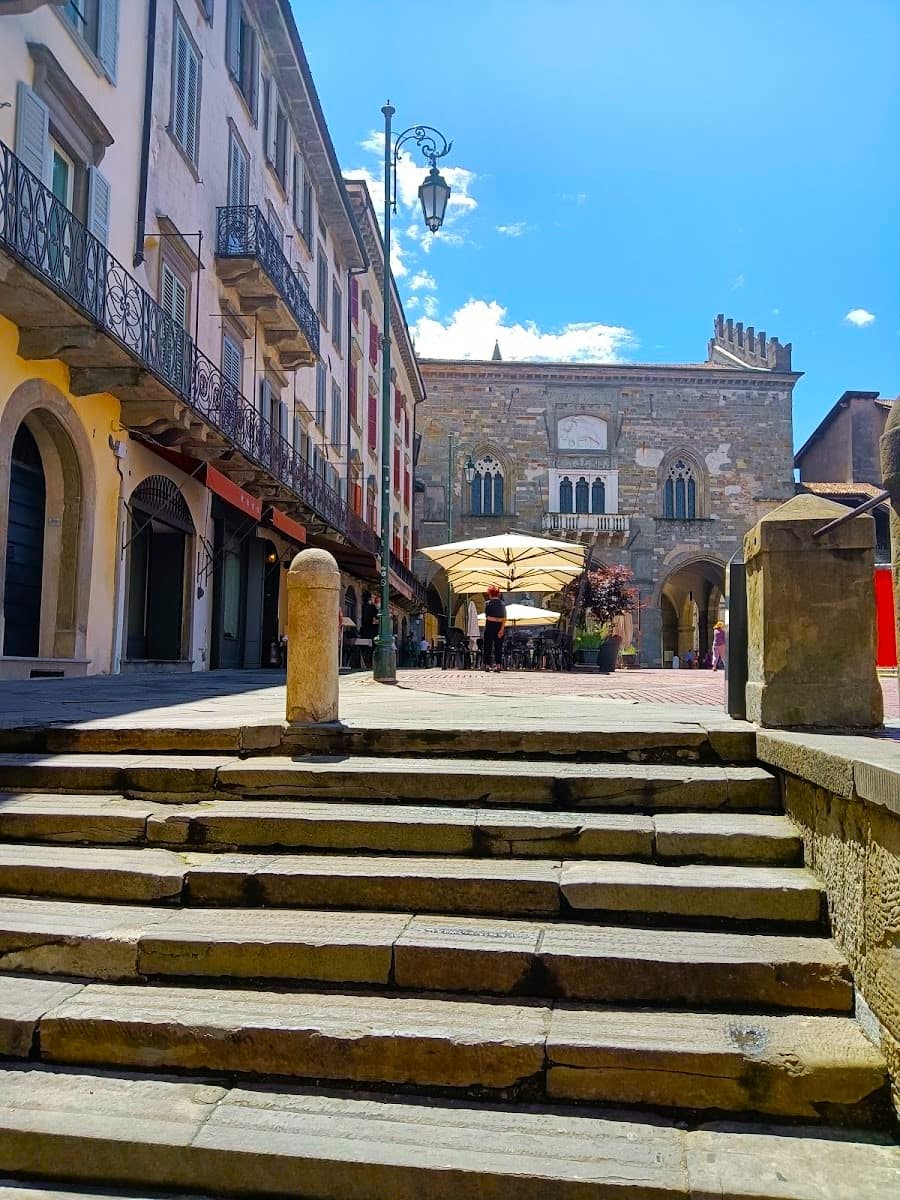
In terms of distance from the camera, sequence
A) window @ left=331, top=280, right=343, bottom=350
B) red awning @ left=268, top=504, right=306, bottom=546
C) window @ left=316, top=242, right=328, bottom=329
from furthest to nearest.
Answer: window @ left=331, top=280, right=343, bottom=350 < window @ left=316, top=242, right=328, bottom=329 < red awning @ left=268, top=504, right=306, bottom=546

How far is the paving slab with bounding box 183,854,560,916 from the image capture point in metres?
3.32

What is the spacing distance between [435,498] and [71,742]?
37.3 metres

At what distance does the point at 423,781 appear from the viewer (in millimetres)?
4016

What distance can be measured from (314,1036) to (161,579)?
12672 mm

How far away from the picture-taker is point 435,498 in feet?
136

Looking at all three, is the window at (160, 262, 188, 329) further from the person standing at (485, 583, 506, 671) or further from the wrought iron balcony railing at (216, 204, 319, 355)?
the person standing at (485, 583, 506, 671)

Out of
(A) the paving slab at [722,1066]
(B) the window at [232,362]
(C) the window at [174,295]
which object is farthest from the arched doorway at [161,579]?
(A) the paving slab at [722,1066]

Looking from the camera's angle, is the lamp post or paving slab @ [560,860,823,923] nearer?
paving slab @ [560,860,823,923]

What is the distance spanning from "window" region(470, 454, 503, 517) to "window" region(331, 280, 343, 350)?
15777mm

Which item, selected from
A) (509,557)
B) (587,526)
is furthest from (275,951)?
(587,526)

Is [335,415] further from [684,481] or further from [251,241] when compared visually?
[684,481]

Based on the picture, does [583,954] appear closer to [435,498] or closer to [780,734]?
[780,734]

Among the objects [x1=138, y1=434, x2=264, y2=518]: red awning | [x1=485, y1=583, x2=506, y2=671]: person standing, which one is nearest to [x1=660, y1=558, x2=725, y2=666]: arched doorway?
[x1=485, y1=583, x2=506, y2=671]: person standing

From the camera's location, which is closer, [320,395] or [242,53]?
[242,53]
